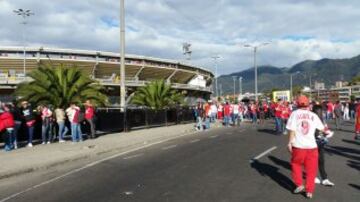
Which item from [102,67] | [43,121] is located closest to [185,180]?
[43,121]

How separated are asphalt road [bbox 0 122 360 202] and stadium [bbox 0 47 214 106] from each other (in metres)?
62.6

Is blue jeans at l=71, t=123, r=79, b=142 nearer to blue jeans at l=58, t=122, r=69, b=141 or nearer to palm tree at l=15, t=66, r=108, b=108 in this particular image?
blue jeans at l=58, t=122, r=69, b=141

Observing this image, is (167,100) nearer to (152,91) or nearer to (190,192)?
(152,91)

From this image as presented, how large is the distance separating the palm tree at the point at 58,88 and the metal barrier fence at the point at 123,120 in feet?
3.98

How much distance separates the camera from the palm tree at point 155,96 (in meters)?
41.6

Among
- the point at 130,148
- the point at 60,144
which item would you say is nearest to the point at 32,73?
the point at 60,144

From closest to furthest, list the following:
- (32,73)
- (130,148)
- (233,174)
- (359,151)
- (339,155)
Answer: (233,174) → (339,155) → (359,151) → (130,148) → (32,73)

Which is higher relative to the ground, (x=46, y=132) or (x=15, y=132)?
(x=15, y=132)

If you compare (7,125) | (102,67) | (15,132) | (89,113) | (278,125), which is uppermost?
(102,67)

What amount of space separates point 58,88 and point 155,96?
16816mm

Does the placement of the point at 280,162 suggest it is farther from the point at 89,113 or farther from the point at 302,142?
the point at 89,113

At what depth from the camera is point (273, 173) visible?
12297 mm

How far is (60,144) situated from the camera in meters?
22.1

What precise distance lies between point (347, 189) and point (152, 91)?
31.9 meters
